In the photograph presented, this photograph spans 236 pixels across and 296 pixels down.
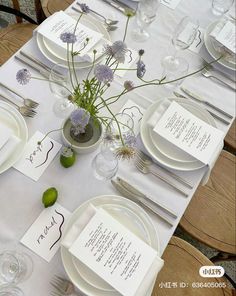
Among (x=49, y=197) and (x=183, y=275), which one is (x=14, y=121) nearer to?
(x=49, y=197)

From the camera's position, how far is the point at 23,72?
3.34ft

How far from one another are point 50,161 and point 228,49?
2.60ft

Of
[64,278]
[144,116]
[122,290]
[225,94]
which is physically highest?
[225,94]

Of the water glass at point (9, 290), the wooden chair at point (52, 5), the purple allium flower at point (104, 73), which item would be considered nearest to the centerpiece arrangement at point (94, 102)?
the purple allium flower at point (104, 73)

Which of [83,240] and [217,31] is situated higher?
[217,31]

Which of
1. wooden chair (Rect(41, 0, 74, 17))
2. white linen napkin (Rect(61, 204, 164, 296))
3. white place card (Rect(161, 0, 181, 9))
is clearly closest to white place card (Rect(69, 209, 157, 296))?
white linen napkin (Rect(61, 204, 164, 296))

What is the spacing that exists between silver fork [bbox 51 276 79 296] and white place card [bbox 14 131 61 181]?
0.31 meters

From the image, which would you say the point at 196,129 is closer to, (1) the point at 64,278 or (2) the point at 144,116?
(2) the point at 144,116

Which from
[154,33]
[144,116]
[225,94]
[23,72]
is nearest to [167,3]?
[154,33]

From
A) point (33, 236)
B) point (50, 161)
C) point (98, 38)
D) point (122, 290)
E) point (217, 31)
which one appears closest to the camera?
point (122, 290)

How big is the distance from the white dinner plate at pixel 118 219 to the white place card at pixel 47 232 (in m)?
0.04

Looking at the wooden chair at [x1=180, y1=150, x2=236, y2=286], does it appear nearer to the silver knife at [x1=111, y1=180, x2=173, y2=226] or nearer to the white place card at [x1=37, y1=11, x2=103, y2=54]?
the silver knife at [x1=111, y1=180, x2=173, y2=226]

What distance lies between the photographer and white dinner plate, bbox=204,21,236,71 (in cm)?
145

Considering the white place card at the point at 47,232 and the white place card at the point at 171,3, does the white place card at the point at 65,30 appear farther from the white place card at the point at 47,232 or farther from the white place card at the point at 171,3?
the white place card at the point at 47,232
